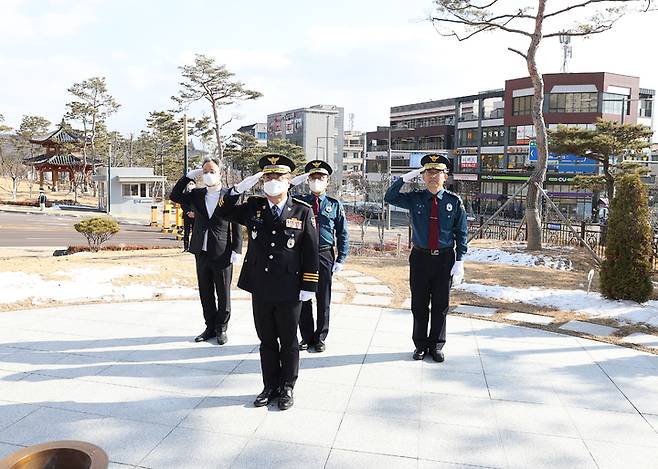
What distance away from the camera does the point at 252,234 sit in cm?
402

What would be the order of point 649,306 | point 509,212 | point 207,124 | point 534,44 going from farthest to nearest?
point 207,124 → point 509,212 → point 534,44 → point 649,306

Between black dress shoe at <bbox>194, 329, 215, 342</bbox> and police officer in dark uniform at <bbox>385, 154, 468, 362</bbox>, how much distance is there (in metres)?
2.18

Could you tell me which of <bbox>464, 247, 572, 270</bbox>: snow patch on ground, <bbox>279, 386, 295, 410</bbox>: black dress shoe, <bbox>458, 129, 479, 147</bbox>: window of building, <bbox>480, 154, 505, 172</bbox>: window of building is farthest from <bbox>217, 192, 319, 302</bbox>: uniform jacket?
<bbox>458, 129, 479, 147</bbox>: window of building

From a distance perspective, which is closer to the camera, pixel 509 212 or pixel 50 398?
pixel 50 398

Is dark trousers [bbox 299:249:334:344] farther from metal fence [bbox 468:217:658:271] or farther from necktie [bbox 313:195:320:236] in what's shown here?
metal fence [bbox 468:217:658:271]

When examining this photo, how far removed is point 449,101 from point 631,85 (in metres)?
19.0

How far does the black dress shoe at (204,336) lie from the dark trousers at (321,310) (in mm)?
1016

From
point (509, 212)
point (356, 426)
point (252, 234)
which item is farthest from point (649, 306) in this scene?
point (509, 212)

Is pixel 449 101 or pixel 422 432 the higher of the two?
pixel 449 101

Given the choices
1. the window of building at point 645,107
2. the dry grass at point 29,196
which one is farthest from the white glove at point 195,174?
the window of building at point 645,107

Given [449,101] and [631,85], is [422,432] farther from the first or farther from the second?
[449,101]

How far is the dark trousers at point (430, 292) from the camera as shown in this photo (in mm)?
5023

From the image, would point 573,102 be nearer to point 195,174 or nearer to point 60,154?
point 195,174

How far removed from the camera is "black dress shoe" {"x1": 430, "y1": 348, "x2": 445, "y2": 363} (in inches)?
201
